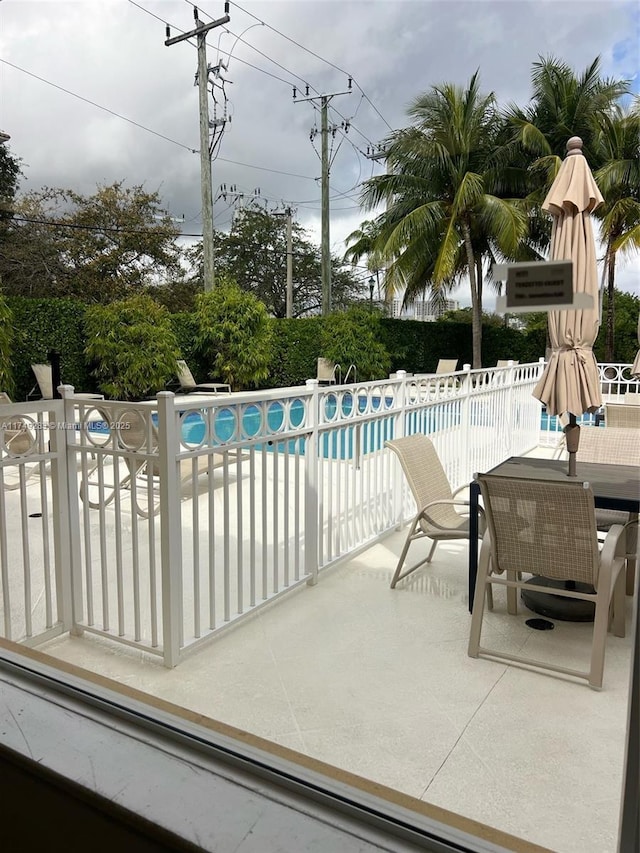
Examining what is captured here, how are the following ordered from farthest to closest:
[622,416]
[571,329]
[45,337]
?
1. [45,337]
2. [622,416]
3. [571,329]

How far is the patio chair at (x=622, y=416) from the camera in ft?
15.5

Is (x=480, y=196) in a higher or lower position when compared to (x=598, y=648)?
higher

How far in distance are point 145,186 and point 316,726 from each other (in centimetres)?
1664

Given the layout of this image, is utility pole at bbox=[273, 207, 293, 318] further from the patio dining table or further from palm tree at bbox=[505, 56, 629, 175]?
the patio dining table

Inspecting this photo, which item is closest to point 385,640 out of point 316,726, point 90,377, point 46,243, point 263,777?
point 316,726

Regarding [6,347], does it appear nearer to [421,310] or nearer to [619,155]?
[619,155]

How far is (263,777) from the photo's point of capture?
73 centimetres

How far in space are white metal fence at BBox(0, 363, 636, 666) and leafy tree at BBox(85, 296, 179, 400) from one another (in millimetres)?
5269

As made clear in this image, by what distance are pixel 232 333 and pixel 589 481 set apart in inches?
377

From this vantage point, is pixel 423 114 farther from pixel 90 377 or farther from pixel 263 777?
pixel 263 777

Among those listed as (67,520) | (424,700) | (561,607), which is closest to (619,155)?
(561,607)

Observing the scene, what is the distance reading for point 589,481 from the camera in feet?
9.38

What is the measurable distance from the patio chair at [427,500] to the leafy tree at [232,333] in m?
8.77

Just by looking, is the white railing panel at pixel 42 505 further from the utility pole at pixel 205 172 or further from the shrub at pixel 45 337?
the utility pole at pixel 205 172
